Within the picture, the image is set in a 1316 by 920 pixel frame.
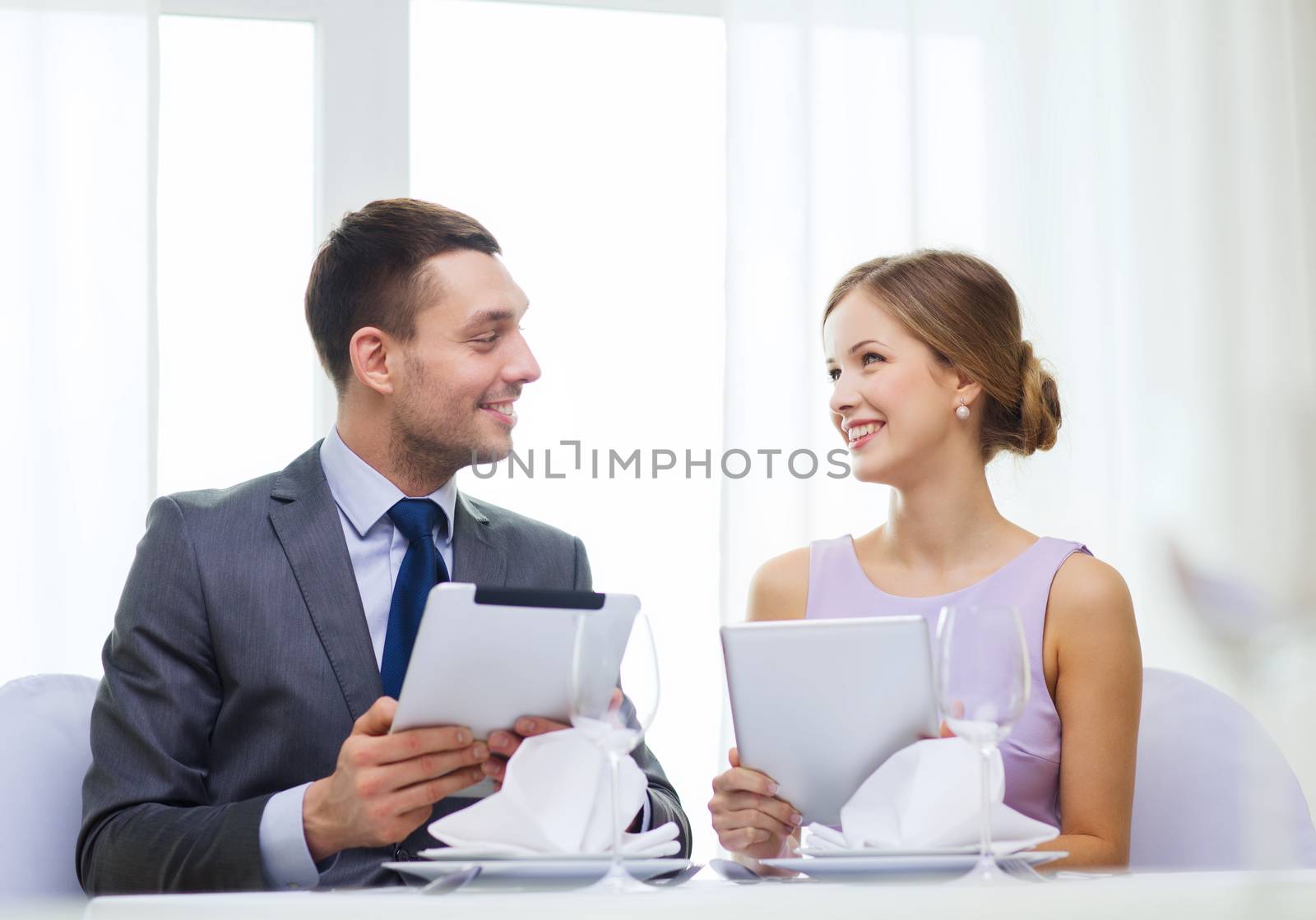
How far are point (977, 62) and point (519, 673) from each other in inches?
89.2

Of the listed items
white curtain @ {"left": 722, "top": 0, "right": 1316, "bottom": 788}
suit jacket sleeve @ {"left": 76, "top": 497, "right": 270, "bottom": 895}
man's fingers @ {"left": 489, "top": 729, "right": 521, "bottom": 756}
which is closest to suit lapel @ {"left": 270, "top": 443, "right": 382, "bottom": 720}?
suit jacket sleeve @ {"left": 76, "top": 497, "right": 270, "bottom": 895}

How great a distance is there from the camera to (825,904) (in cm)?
80

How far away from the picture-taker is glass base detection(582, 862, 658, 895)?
0.92 metres

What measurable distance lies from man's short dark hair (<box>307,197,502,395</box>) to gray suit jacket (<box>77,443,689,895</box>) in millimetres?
309

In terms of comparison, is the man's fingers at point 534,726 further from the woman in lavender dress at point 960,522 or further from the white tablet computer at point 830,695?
the woman in lavender dress at point 960,522

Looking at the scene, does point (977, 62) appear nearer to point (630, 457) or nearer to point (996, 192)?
point (996, 192)

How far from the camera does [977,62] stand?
297 cm

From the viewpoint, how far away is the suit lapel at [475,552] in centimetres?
181

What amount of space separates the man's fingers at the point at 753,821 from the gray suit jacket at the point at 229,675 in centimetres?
21

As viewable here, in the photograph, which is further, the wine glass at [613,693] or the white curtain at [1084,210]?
the white curtain at [1084,210]

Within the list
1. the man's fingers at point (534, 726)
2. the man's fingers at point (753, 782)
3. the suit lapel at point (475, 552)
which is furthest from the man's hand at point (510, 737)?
the suit lapel at point (475, 552)

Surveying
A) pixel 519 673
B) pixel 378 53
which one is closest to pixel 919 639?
pixel 519 673

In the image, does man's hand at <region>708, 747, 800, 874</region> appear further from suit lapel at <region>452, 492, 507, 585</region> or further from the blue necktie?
suit lapel at <region>452, 492, 507, 585</region>

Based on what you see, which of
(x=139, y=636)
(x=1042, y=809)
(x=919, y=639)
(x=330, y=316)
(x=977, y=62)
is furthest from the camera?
(x=977, y=62)
